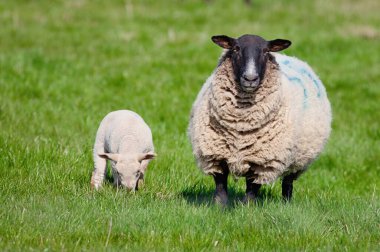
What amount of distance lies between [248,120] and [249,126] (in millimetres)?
54

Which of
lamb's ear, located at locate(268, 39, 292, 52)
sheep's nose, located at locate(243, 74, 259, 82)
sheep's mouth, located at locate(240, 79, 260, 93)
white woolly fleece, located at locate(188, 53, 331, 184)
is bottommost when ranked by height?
white woolly fleece, located at locate(188, 53, 331, 184)

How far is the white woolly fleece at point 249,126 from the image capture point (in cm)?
580

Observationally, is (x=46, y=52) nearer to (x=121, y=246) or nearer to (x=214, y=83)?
(x=214, y=83)

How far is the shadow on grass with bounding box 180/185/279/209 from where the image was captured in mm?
6058

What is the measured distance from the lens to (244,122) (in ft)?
19.0

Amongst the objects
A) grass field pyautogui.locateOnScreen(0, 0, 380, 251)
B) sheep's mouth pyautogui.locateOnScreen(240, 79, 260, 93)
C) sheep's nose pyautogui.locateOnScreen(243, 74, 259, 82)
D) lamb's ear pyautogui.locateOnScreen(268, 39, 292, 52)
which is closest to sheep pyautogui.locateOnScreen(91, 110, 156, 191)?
grass field pyautogui.locateOnScreen(0, 0, 380, 251)

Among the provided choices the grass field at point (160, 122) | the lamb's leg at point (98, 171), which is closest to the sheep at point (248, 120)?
the grass field at point (160, 122)

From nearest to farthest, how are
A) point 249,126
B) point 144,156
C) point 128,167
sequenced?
point 249,126
point 128,167
point 144,156

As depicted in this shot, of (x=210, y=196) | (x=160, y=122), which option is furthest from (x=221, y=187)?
(x=160, y=122)

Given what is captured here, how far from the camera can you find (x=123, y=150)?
645 cm

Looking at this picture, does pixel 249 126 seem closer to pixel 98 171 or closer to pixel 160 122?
pixel 98 171

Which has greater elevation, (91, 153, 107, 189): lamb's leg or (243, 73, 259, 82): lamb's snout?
(243, 73, 259, 82): lamb's snout

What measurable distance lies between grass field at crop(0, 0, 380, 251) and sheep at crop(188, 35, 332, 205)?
0.31 meters

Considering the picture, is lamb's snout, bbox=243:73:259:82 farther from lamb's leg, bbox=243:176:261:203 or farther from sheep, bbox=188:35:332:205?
lamb's leg, bbox=243:176:261:203
